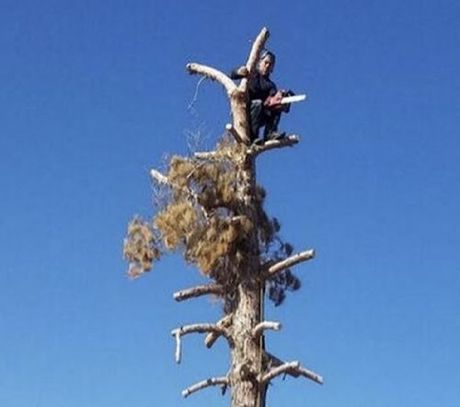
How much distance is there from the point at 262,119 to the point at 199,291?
5.50 feet

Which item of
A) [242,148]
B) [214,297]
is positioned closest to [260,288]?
[214,297]

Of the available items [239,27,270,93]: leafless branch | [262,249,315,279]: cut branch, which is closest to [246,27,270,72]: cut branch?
[239,27,270,93]: leafless branch

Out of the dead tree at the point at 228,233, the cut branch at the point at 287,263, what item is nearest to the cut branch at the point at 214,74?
the dead tree at the point at 228,233

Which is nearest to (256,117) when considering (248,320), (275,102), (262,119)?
(262,119)

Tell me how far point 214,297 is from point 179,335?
57 centimetres

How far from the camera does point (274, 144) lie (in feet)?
37.0

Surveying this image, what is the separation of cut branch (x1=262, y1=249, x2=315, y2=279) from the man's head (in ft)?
5.99

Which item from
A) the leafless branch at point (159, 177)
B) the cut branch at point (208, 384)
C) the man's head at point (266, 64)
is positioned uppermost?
the man's head at point (266, 64)

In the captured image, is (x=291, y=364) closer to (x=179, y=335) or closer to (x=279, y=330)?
(x=279, y=330)

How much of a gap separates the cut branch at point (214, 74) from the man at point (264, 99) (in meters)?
0.08

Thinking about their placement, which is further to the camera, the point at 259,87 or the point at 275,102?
the point at 259,87

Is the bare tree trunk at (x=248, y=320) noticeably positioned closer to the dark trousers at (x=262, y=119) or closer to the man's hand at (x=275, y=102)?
the dark trousers at (x=262, y=119)

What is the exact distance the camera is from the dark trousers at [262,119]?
37.9 feet

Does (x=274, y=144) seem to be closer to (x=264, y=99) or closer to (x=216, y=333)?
(x=264, y=99)
